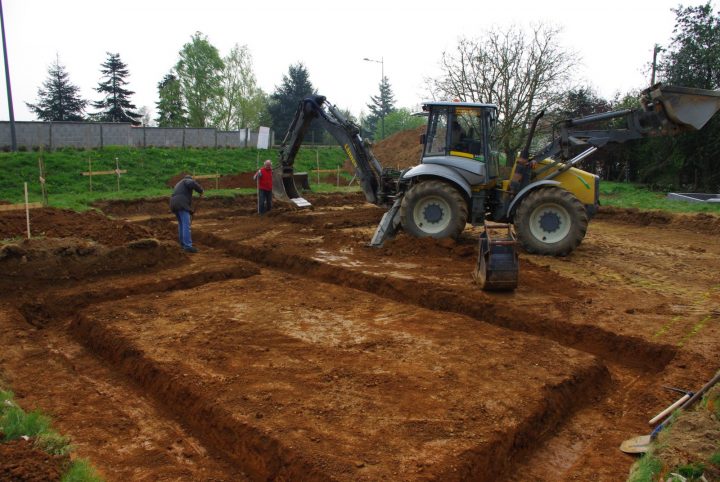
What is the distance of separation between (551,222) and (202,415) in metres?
7.50

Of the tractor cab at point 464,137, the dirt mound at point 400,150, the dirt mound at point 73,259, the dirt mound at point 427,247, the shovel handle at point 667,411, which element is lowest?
the shovel handle at point 667,411

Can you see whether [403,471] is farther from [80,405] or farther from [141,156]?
[141,156]

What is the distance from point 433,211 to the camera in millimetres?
10695

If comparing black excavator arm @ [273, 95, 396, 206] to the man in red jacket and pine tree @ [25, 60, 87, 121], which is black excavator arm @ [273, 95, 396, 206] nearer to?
the man in red jacket

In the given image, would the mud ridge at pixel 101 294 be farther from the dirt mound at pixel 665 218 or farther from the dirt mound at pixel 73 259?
the dirt mound at pixel 665 218

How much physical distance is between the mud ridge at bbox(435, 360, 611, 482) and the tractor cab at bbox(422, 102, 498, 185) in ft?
18.0

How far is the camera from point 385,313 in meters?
7.20

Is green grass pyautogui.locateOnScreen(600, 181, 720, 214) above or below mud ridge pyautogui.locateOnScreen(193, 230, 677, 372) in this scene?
above

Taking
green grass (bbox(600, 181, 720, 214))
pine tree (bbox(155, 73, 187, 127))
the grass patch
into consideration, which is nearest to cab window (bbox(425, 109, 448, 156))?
the grass patch

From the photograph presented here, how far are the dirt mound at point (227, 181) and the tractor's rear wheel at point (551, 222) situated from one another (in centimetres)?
1575

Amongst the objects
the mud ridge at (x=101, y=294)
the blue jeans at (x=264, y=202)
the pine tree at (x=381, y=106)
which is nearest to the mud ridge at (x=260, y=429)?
the mud ridge at (x=101, y=294)

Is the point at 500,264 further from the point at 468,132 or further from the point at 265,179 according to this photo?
the point at 265,179

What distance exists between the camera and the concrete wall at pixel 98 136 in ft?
78.7

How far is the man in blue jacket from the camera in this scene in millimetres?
10820
